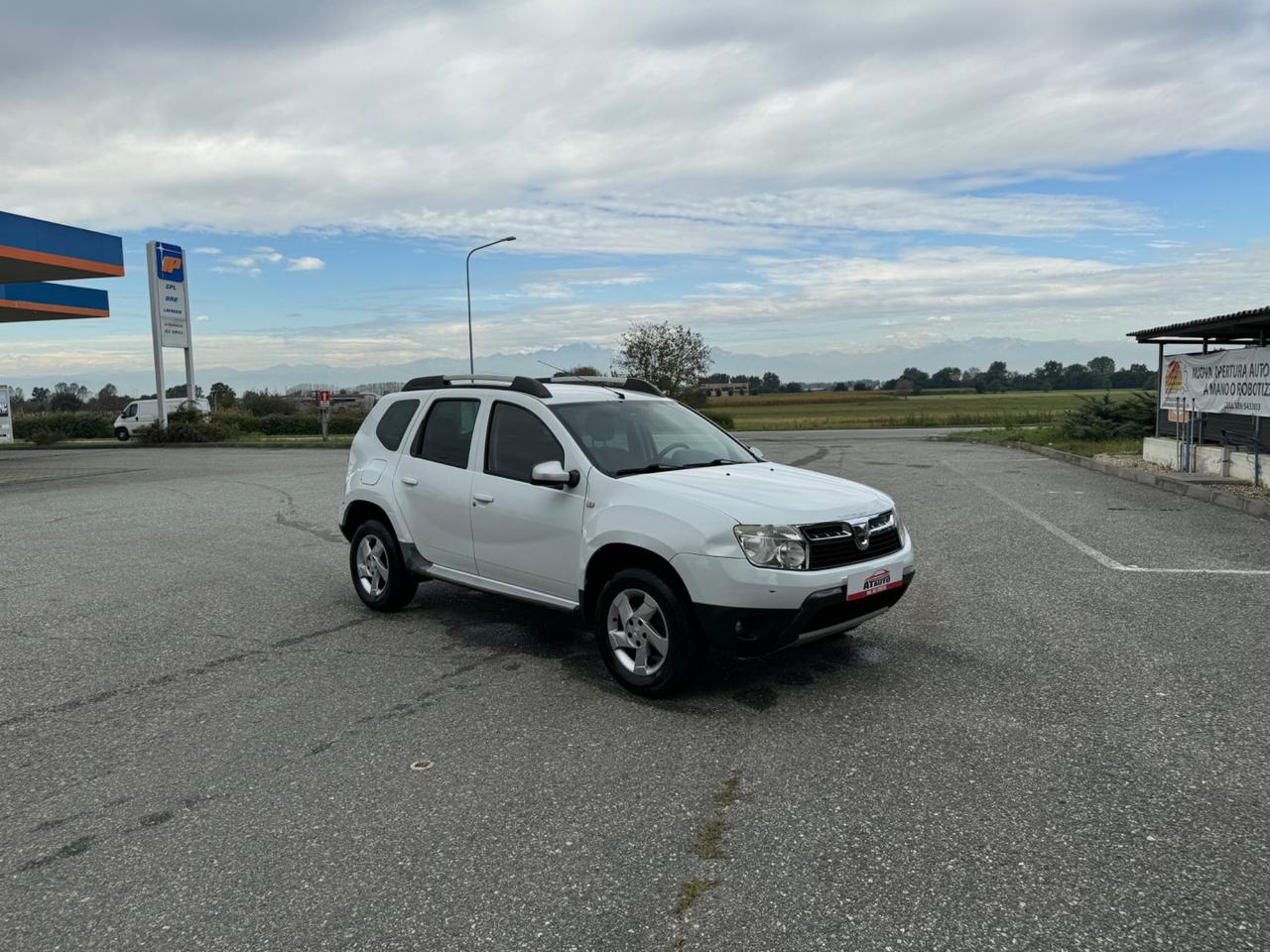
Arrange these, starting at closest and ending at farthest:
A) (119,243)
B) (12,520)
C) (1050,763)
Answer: (1050,763)
(12,520)
(119,243)

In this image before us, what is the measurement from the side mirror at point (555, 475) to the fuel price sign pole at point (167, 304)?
1404 inches

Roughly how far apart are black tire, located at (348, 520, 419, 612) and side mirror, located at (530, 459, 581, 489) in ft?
6.22

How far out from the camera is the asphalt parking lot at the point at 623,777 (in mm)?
2939

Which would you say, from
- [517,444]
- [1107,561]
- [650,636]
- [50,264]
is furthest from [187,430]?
[650,636]

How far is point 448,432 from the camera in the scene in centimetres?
641

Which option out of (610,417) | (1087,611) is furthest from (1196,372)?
(610,417)

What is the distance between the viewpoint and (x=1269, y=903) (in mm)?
2934

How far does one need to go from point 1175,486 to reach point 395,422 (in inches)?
480

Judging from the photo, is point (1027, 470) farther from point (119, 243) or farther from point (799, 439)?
point (119, 243)

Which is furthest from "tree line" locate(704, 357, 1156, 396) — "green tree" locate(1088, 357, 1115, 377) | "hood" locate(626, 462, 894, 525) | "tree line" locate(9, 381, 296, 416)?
"hood" locate(626, 462, 894, 525)

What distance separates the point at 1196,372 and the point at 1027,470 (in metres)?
3.61

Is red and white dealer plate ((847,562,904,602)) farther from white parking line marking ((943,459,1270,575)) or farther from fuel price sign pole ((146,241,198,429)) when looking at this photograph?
fuel price sign pole ((146,241,198,429))

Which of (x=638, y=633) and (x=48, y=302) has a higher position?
(x=48, y=302)

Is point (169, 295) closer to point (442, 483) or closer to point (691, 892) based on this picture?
point (442, 483)
